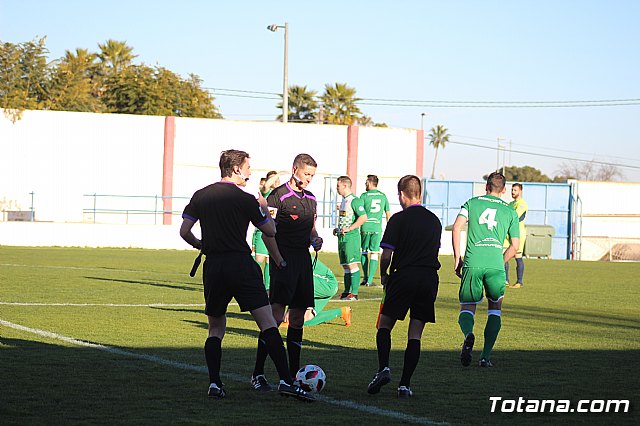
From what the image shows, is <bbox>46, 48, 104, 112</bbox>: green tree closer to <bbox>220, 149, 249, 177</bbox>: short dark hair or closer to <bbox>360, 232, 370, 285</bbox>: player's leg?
<bbox>360, 232, 370, 285</bbox>: player's leg

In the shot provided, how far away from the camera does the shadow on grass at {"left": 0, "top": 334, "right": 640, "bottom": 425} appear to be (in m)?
7.35

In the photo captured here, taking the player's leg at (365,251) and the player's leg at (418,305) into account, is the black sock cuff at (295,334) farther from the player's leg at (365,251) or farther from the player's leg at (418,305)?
the player's leg at (365,251)

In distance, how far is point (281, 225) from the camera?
9.16 metres

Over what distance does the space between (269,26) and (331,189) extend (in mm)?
10169

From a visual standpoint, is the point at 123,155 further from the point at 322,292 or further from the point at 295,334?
the point at 295,334

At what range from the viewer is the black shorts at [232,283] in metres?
7.89

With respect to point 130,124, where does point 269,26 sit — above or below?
above

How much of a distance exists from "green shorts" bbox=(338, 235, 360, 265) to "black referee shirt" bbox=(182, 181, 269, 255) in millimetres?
9474

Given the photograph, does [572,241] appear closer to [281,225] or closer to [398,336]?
[398,336]

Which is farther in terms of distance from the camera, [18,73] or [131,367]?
[18,73]

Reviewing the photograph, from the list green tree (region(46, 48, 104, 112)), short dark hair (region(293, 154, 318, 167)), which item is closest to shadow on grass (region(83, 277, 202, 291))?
short dark hair (region(293, 154, 318, 167))

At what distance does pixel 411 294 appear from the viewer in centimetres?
848

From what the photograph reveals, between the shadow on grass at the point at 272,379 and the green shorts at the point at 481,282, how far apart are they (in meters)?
0.73

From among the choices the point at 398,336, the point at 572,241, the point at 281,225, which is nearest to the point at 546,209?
the point at 572,241
